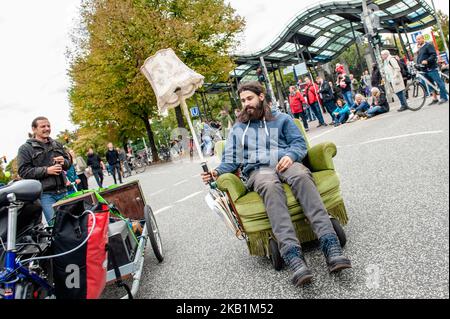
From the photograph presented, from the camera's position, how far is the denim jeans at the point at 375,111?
10812 mm

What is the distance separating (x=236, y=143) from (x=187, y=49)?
1680cm

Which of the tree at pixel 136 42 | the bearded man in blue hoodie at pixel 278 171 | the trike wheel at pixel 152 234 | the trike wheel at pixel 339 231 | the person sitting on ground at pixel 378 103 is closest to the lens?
the bearded man in blue hoodie at pixel 278 171

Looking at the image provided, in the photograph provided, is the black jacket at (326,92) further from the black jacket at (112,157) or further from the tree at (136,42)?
the black jacket at (112,157)

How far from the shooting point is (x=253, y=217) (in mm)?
A: 2660

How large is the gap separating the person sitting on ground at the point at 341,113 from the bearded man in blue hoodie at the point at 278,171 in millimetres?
9841

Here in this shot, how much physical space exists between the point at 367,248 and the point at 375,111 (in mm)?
9566

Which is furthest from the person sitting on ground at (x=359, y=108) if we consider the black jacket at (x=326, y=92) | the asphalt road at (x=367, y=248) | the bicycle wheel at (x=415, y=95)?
the asphalt road at (x=367, y=248)

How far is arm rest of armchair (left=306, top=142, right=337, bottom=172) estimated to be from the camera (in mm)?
2952

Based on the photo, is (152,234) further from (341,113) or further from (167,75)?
(341,113)

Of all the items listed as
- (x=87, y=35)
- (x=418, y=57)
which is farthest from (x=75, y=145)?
(x=418, y=57)

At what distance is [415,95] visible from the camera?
24.3 feet

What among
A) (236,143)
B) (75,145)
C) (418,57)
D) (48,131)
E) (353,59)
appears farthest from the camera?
(353,59)

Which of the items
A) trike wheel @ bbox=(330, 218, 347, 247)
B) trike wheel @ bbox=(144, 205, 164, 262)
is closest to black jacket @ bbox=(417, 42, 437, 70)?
trike wheel @ bbox=(330, 218, 347, 247)
